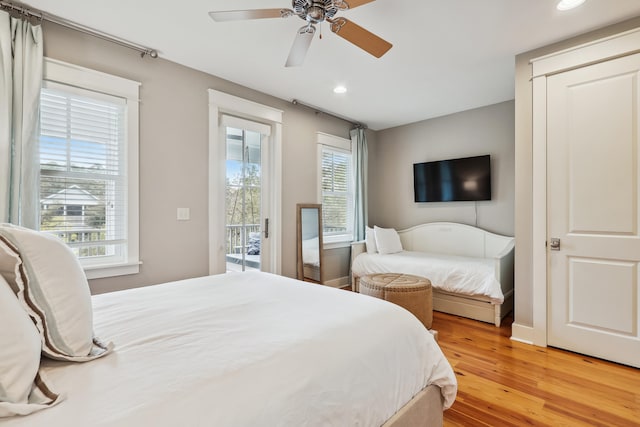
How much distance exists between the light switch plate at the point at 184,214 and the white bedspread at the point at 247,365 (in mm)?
1276

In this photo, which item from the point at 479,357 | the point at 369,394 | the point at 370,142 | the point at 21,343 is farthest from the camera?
the point at 370,142

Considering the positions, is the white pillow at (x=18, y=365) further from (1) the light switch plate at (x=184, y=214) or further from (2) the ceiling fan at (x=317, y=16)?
(1) the light switch plate at (x=184, y=214)

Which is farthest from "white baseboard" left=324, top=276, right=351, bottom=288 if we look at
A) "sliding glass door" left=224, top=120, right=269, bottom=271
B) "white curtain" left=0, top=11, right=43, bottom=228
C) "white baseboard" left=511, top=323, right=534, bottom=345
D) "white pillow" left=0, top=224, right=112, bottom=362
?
"white pillow" left=0, top=224, right=112, bottom=362

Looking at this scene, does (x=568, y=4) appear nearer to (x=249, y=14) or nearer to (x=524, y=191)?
(x=524, y=191)

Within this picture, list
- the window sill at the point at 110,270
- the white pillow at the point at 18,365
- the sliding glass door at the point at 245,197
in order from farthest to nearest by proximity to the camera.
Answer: the sliding glass door at the point at 245,197, the window sill at the point at 110,270, the white pillow at the point at 18,365

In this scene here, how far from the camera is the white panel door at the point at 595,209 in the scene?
7.42 ft

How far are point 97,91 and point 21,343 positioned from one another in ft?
7.66

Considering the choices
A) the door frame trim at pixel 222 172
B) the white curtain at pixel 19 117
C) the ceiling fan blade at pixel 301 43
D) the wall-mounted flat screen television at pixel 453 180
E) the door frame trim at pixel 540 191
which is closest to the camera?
the ceiling fan blade at pixel 301 43

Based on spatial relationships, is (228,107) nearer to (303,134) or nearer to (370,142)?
(303,134)

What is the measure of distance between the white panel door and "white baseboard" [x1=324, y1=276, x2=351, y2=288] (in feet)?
8.33

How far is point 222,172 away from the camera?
3.17m

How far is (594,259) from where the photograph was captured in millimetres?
2395

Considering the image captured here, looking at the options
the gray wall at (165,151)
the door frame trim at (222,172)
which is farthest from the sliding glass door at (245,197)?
the gray wall at (165,151)

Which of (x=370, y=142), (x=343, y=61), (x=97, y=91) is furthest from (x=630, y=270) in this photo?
(x=97, y=91)
